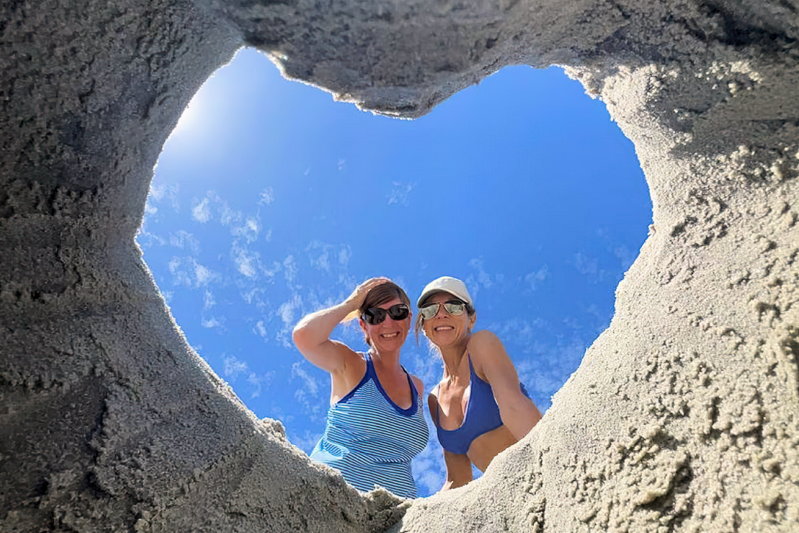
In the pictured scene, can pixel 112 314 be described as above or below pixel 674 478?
above

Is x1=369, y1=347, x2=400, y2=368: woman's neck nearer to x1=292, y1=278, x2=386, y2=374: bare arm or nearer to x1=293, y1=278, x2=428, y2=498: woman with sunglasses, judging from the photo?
x1=293, y1=278, x2=428, y2=498: woman with sunglasses

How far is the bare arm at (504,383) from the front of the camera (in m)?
2.55

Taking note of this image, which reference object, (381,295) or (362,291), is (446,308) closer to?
(381,295)

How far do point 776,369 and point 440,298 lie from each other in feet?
8.48

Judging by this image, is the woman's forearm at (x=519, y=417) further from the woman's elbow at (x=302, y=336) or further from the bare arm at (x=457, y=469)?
the woman's elbow at (x=302, y=336)

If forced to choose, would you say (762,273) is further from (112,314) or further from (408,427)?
(408,427)

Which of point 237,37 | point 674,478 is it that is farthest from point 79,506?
point 674,478

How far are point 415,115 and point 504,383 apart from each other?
178 centimetres

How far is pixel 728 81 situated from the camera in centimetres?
123

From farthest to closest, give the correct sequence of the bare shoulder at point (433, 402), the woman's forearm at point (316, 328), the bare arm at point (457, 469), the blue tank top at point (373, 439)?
1. the bare shoulder at point (433, 402)
2. the woman's forearm at point (316, 328)
3. the bare arm at point (457, 469)
4. the blue tank top at point (373, 439)

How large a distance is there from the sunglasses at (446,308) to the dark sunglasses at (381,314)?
0.25 m

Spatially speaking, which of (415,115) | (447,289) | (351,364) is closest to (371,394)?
(351,364)

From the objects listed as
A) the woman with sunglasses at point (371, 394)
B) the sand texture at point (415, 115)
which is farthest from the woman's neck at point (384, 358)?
the sand texture at point (415, 115)

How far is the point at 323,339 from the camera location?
3467 mm
